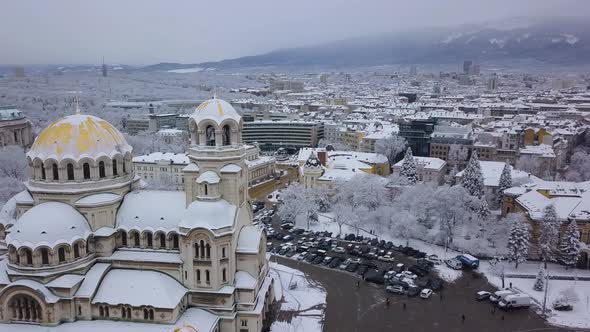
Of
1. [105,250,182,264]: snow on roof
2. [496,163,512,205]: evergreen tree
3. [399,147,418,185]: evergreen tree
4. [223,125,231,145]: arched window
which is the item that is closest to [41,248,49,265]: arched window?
[105,250,182,264]: snow on roof

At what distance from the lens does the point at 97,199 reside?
149 feet

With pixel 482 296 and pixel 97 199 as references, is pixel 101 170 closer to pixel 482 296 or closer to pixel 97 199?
pixel 97 199

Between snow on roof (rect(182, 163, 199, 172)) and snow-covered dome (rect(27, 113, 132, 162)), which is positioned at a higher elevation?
snow-covered dome (rect(27, 113, 132, 162))

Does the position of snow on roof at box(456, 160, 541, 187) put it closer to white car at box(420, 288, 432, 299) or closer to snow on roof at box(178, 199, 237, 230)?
white car at box(420, 288, 432, 299)

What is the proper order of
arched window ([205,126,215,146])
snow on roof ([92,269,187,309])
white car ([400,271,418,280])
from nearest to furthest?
snow on roof ([92,269,187,309])
arched window ([205,126,215,146])
white car ([400,271,418,280])

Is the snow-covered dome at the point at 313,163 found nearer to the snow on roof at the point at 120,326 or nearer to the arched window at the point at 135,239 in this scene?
the arched window at the point at 135,239

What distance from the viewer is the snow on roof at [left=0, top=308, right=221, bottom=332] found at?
4100 centimetres

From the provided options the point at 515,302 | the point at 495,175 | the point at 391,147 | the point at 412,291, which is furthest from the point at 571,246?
the point at 391,147

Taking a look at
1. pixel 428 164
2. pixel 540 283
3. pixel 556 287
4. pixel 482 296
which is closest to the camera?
pixel 482 296

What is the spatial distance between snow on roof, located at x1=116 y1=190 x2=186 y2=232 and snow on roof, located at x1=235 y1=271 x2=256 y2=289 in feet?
25.0

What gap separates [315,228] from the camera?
79.1 meters

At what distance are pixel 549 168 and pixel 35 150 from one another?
370ft

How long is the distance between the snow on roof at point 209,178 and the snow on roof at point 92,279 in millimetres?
11758

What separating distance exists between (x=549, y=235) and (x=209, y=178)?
4561 centimetres
